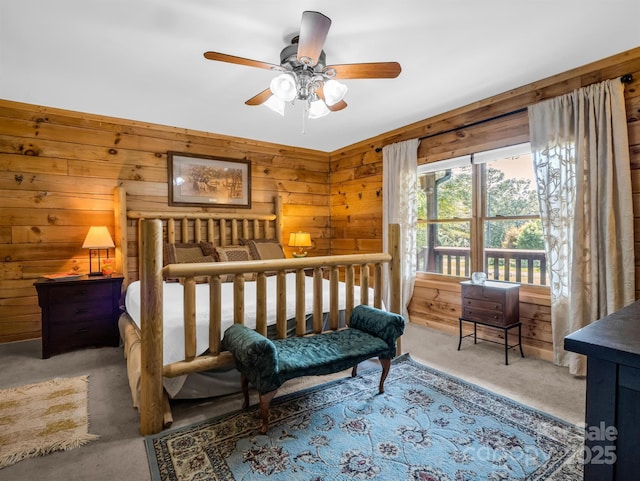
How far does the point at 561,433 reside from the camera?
183 centimetres

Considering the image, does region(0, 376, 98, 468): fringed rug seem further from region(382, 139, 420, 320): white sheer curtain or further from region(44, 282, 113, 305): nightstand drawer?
region(382, 139, 420, 320): white sheer curtain

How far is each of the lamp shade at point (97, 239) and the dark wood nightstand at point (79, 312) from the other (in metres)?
0.31

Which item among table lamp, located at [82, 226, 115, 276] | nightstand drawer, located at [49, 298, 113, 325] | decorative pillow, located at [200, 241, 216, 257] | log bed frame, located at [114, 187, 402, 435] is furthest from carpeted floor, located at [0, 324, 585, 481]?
decorative pillow, located at [200, 241, 216, 257]

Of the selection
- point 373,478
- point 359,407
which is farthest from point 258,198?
point 373,478

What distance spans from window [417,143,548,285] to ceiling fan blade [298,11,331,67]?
7.28 feet

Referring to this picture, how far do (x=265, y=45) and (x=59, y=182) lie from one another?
8.89ft

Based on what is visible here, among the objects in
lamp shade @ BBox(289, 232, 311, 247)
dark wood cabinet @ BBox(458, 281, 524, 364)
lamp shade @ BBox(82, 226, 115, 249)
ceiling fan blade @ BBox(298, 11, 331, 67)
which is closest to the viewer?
ceiling fan blade @ BBox(298, 11, 331, 67)

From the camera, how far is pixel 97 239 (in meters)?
3.29

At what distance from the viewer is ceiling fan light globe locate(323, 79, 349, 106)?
7.04 feet

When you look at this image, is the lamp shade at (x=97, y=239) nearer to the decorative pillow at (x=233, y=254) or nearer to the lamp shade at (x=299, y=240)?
the decorative pillow at (x=233, y=254)

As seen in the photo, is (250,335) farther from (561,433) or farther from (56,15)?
(56,15)

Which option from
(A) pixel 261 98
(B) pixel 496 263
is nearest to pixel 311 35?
(A) pixel 261 98

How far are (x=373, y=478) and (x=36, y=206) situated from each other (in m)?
3.89

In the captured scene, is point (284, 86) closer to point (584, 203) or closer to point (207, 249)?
point (207, 249)
